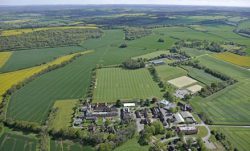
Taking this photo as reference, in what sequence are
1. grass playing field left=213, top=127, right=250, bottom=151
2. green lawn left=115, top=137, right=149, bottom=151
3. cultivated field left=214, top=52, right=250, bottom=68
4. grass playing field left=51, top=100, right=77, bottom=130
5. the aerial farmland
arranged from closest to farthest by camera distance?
green lawn left=115, top=137, right=149, bottom=151
grass playing field left=213, top=127, right=250, bottom=151
the aerial farmland
grass playing field left=51, top=100, right=77, bottom=130
cultivated field left=214, top=52, right=250, bottom=68

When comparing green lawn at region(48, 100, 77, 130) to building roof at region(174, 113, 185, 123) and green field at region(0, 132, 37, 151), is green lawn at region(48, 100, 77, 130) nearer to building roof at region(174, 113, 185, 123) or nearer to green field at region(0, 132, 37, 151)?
Answer: green field at region(0, 132, 37, 151)

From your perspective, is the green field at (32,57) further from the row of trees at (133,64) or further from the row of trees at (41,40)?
the row of trees at (133,64)

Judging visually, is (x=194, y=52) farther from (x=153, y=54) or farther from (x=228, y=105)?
(x=228, y=105)

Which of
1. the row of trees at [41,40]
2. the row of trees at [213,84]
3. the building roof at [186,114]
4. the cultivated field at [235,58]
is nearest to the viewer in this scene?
the building roof at [186,114]

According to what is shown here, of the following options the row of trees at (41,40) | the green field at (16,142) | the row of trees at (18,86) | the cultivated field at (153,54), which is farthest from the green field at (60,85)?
the row of trees at (41,40)

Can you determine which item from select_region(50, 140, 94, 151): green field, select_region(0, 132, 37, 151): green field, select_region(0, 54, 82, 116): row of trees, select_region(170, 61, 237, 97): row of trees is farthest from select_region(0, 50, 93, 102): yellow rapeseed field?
select_region(170, 61, 237, 97): row of trees
